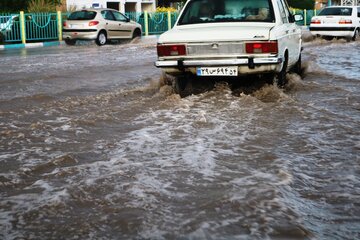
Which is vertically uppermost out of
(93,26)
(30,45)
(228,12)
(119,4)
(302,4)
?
(302,4)

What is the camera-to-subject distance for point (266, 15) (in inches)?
317

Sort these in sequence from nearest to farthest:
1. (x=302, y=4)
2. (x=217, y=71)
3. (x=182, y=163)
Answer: (x=182, y=163) < (x=217, y=71) < (x=302, y=4)

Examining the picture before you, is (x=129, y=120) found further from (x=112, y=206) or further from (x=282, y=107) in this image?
(x=112, y=206)

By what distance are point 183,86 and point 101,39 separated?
45.3ft

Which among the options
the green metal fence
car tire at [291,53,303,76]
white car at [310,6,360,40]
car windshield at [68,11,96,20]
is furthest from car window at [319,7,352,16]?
car tire at [291,53,303,76]

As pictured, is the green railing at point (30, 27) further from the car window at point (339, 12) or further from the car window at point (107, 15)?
the car window at point (339, 12)

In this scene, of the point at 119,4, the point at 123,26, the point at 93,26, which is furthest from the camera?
the point at 119,4

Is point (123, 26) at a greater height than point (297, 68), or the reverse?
point (123, 26)

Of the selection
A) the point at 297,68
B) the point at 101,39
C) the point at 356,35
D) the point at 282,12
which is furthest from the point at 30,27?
the point at 282,12

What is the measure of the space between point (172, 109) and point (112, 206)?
12.1 ft

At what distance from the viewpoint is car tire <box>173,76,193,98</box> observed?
8414mm

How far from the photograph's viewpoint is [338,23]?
21.7 meters

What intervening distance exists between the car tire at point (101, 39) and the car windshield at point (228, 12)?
44.3ft

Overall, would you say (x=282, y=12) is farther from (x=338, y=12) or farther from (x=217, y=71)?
(x=338, y=12)
